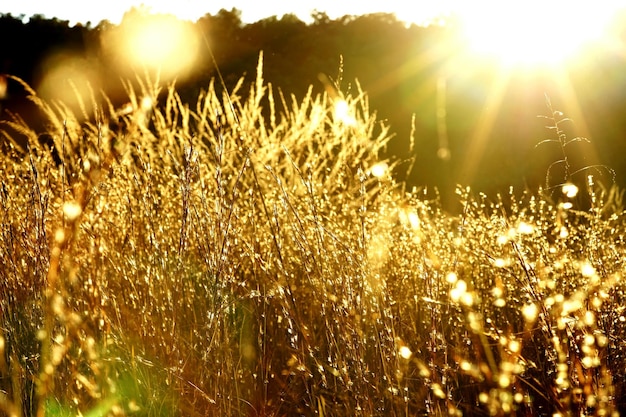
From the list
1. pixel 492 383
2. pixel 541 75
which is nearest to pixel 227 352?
pixel 492 383

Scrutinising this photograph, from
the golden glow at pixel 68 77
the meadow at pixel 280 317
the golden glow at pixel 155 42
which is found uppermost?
the golden glow at pixel 155 42

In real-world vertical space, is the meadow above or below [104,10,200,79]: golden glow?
below

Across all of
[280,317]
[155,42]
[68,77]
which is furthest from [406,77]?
[280,317]

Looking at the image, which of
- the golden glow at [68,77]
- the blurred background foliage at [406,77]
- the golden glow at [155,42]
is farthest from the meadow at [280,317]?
the golden glow at [68,77]

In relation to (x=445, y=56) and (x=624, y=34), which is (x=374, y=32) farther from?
(x=624, y=34)

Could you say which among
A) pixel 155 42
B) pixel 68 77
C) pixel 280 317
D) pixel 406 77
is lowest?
pixel 280 317

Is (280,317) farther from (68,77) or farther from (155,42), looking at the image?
(155,42)

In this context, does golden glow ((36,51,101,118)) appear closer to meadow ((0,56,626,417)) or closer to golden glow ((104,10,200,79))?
golden glow ((104,10,200,79))

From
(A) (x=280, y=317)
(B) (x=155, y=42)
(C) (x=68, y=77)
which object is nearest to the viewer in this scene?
(A) (x=280, y=317)

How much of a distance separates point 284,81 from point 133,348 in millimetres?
9509

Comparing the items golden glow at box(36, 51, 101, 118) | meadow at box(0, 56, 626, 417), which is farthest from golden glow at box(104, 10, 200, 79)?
meadow at box(0, 56, 626, 417)

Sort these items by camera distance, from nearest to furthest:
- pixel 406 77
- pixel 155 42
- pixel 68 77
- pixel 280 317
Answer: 1. pixel 280 317
2. pixel 68 77
3. pixel 155 42
4. pixel 406 77

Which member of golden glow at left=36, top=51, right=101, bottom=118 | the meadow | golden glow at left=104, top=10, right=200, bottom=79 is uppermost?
golden glow at left=104, top=10, right=200, bottom=79

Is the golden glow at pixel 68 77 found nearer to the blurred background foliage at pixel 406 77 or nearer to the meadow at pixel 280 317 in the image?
the blurred background foliage at pixel 406 77
